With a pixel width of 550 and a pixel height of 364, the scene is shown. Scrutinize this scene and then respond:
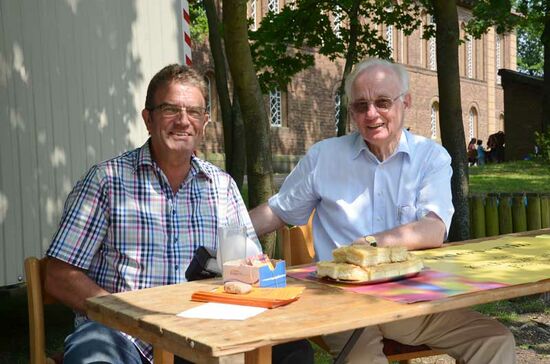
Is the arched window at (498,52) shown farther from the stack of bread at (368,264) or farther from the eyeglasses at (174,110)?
the stack of bread at (368,264)

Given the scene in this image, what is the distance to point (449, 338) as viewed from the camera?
3.02 metres

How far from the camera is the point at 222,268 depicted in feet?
8.38

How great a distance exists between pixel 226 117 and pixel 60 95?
6.19 m

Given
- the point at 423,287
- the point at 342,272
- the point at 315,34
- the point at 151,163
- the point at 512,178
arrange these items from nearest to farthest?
the point at 423,287 < the point at 342,272 < the point at 151,163 < the point at 315,34 < the point at 512,178

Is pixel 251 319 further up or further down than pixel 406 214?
further down

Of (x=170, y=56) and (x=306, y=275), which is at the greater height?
(x=170, y=56)

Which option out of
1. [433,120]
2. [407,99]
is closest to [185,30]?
[407,99]

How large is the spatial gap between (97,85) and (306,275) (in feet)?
9.92

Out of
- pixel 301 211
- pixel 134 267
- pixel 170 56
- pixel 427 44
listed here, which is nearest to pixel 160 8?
pixel 170 56

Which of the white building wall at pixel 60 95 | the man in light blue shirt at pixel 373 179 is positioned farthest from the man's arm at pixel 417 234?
the white building wall at pixel 60 95

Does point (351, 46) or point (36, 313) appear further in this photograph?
point (351, 46)

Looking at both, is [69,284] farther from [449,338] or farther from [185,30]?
[185,30]

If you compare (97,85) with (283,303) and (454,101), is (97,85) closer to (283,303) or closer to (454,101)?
(283,303)

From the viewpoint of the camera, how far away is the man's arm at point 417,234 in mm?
3051
